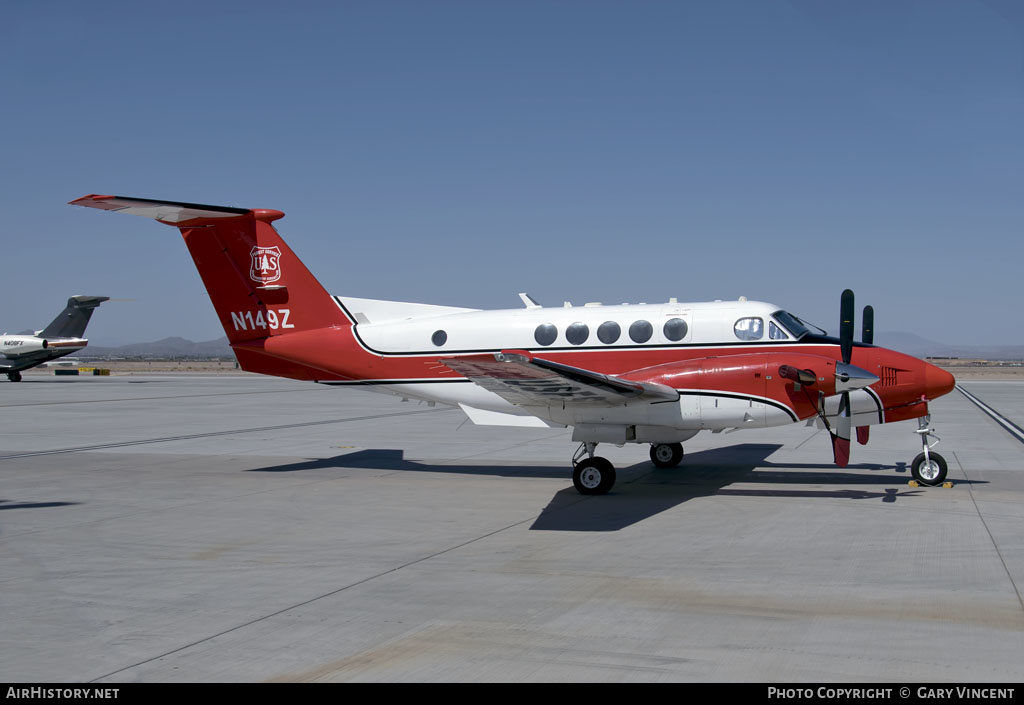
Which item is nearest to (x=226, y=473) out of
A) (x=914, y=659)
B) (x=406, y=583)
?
(x=406, y=583)

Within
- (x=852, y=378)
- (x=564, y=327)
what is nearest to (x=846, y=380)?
(x=852, y=378)

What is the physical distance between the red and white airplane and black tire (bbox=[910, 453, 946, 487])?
19 millimetres

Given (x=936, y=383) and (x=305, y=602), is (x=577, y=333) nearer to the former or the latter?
(x=936, y=383)

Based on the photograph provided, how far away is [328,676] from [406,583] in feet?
7.26

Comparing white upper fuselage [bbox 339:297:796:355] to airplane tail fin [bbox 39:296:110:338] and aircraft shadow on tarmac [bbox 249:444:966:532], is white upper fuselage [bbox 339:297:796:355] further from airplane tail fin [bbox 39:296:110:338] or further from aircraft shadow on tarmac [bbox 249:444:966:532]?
airplane tail fin [bbox 39:296:110:338]

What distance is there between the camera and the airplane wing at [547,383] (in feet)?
34.1

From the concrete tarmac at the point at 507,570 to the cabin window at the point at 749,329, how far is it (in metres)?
2.35

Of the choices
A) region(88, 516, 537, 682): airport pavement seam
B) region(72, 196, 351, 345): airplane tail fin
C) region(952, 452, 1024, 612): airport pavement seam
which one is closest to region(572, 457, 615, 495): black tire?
region(88, 516, 537, 682): airport pavement seam

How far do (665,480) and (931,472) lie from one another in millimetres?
3887

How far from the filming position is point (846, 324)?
11469 mm

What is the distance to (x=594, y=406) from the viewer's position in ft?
39.6

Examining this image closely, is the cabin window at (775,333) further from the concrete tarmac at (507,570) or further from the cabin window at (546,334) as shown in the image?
the cabin window at (546,334)

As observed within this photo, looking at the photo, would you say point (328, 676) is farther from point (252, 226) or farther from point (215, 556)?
point (252, 226)

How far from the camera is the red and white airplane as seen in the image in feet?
37.5
